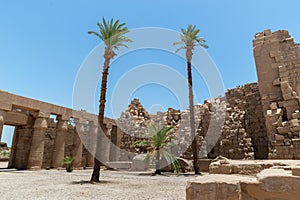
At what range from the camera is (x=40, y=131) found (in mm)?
Answer: 17438

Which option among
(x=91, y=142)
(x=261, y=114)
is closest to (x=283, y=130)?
(x=261, y=114)

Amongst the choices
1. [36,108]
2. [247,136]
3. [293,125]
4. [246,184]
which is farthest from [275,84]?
[36,108]

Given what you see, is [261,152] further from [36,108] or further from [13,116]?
[13,116]

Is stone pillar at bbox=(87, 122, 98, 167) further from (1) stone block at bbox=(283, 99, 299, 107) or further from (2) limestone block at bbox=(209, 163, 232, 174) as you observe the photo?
(2) limestone block at bbox=(209, 163, 232, 174)

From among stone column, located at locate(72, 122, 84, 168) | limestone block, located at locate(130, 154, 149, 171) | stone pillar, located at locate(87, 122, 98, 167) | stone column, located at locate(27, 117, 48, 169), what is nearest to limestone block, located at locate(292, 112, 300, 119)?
limestone block, located at locate(130, 154, 149, 171)

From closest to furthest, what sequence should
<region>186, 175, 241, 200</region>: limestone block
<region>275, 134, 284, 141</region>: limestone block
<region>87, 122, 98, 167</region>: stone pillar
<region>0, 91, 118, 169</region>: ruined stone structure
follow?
1. <region>186, 175, 241, 200</region>: limestone block
2. <region>275, 134, 284, 141</region>: limestone block
3. <region>0, 91, 118, 169</region>: ruined stone structure
4. <region>87, 122, 98, 167</region>: stone pillar

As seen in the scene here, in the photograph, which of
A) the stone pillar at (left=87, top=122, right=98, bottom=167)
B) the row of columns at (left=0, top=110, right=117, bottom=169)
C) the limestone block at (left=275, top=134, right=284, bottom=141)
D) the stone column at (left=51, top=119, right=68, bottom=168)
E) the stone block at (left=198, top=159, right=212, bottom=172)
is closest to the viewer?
the limestone block at (left=275, top=134, right=284, bottom=141)

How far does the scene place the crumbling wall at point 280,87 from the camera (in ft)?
27.1

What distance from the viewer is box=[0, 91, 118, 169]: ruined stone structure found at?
16594 mm

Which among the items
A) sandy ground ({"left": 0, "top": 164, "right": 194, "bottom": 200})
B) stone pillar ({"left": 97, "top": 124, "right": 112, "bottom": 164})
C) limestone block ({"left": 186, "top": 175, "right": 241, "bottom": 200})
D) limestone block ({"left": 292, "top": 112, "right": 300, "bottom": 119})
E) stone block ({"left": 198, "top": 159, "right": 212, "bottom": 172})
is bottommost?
sandy ground ({"left": 0, "top": 164, "right": 194, "bottom": 200})

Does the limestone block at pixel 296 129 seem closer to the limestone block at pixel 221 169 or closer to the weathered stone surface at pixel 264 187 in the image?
the limestone block at pixel 221 169

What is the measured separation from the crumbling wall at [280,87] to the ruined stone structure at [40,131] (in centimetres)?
1624

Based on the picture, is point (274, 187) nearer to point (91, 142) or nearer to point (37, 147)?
point (37, 147)

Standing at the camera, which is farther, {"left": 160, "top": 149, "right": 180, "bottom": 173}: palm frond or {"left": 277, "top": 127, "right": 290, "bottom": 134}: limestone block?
{"left": 160, "top": 149, "right": 180, "bottom": 173}: palm frond
